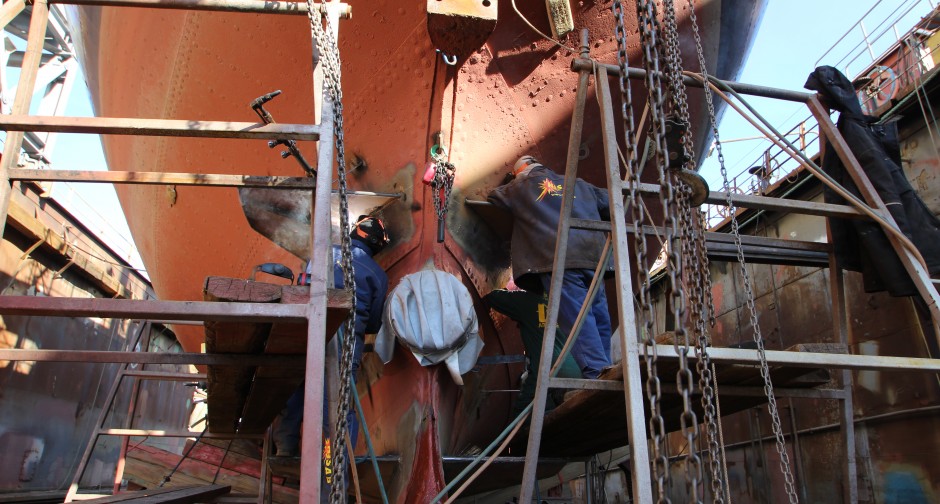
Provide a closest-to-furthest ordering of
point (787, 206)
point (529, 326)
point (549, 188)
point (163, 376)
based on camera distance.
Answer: point (787, 206) → point (549, 188) → point (529, 326) → point (163, 376)

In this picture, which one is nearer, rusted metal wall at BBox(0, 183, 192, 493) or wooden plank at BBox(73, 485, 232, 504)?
wooden plank at BBox(73, 485, 232, 504)

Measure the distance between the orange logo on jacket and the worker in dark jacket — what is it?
0.98m

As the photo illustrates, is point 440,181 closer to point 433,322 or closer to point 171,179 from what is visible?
point 433,322

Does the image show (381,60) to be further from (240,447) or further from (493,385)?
(240,447)

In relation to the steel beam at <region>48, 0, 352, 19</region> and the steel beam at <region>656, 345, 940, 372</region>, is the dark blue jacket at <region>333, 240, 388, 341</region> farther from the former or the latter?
the steel beam at <region>656, 345, 940, 372</region>

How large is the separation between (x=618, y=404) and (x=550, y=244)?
1.05 metres

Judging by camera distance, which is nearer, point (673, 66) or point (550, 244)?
point (673, 66)

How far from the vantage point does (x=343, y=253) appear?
7.83 ft

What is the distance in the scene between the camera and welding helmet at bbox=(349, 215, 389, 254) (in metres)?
4.06

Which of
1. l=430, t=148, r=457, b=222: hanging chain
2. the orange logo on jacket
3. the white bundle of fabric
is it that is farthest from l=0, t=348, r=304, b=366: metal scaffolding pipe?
Result: the orange logo on jacket

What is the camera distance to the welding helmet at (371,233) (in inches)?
160

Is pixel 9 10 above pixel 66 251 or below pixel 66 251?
below

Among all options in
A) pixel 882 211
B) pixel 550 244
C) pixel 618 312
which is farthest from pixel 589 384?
pixel 882 211

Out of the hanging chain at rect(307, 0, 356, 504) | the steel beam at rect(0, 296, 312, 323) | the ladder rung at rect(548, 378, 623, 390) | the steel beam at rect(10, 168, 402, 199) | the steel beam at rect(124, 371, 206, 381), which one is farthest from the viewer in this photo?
the steel beam at rect(124, 371, 206, 381)
